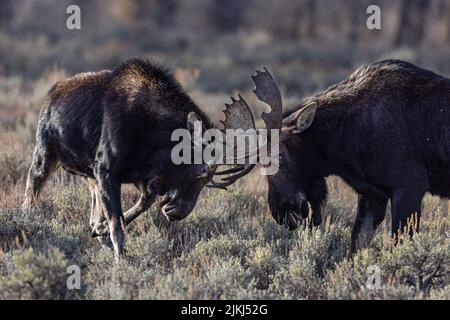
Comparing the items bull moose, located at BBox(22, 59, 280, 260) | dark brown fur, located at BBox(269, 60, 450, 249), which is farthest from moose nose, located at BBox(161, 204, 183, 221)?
dark brown fur, located at BBox(269, 60, 450, 249)

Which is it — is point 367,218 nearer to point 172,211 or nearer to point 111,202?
point 172,211

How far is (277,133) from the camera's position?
894 cm

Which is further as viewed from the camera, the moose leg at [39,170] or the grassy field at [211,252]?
the moose leg at [39,170]

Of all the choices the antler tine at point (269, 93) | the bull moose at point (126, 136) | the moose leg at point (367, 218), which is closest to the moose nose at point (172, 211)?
the bull moose at point (126, 136)

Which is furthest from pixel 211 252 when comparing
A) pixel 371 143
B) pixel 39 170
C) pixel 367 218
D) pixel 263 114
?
pixel 39 170

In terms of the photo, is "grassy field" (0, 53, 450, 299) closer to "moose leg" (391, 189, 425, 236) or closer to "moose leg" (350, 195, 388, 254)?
"moose leg" (350, 195, 388, 254)

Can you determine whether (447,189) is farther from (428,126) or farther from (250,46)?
(250,46)

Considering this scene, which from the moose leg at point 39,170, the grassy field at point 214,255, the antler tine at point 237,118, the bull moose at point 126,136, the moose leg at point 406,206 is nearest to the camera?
the grassy field at point 214,255

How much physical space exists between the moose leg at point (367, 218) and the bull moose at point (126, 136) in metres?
1.41

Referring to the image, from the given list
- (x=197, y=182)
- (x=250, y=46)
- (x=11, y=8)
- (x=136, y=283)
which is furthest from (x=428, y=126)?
(x=11, y=8)

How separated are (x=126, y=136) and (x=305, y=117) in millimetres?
1722

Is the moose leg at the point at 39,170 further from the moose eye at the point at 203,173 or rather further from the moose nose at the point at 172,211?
the moose eye at the point at 203,173

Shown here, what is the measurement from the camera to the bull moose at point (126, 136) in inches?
343
